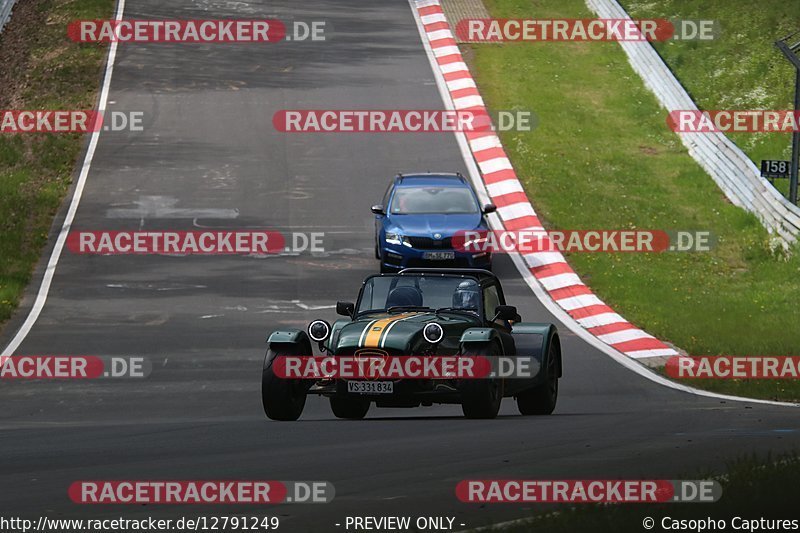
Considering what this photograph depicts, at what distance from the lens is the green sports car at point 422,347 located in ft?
46.9

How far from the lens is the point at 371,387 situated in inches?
560

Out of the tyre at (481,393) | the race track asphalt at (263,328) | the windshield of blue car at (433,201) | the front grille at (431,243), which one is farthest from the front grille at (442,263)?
the tyre at (481,393)

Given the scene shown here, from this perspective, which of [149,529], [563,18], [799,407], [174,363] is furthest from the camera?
[563,18]

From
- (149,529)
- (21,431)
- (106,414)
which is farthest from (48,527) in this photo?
(106,414)

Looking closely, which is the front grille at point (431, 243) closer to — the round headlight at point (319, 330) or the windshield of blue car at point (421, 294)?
the windshield of blue car at point (421, 294)

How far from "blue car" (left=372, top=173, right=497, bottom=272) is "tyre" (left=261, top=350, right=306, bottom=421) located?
10.2m

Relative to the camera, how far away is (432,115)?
120ft

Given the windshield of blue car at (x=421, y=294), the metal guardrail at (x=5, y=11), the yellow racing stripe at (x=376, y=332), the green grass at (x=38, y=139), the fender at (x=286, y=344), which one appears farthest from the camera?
the metal guardrail at (x=5, y=11)

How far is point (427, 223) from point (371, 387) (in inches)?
456

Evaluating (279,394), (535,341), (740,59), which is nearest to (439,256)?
(535,341)

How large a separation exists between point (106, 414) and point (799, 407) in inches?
333

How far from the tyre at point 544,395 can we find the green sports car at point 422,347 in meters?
0.01

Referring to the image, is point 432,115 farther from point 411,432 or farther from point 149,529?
point 149,529

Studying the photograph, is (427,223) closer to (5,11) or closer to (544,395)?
(544,395)
